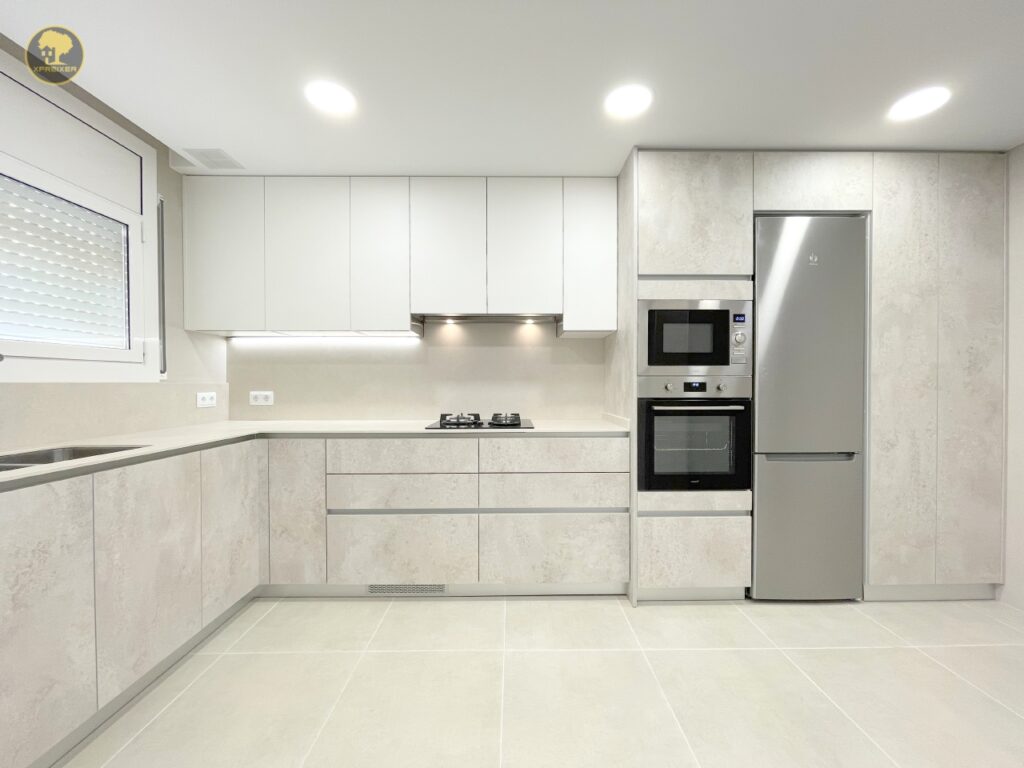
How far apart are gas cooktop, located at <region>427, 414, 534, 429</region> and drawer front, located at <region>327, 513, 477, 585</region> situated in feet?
1.70

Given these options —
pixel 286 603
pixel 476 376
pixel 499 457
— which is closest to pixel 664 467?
pixel 499 457

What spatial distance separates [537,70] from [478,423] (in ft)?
5.81

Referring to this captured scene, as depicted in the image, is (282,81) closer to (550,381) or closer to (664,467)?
(550,381)

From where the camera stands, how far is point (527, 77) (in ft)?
6.34

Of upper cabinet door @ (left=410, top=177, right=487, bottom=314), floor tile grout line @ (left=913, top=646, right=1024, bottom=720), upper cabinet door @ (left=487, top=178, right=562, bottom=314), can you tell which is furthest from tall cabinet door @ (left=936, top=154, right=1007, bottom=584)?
upper cabinet door @ (left=410, top=177, right=487, bottom=314)

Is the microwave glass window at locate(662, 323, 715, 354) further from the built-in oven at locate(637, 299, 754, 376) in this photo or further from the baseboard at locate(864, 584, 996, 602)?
the baseboard at locate(864, 584, 996, 602)

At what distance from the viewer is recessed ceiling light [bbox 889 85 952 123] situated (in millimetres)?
2072

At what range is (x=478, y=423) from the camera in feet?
9.33

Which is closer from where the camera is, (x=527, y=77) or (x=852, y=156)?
(x=527, y=77)

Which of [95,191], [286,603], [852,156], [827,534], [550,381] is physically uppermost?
[852,156]

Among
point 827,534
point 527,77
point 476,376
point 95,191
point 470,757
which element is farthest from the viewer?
point 476,376

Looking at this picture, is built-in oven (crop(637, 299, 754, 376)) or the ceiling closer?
the ceiling

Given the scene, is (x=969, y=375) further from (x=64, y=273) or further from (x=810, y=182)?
(x=64, y=273)

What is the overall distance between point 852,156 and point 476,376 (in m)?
2.49
